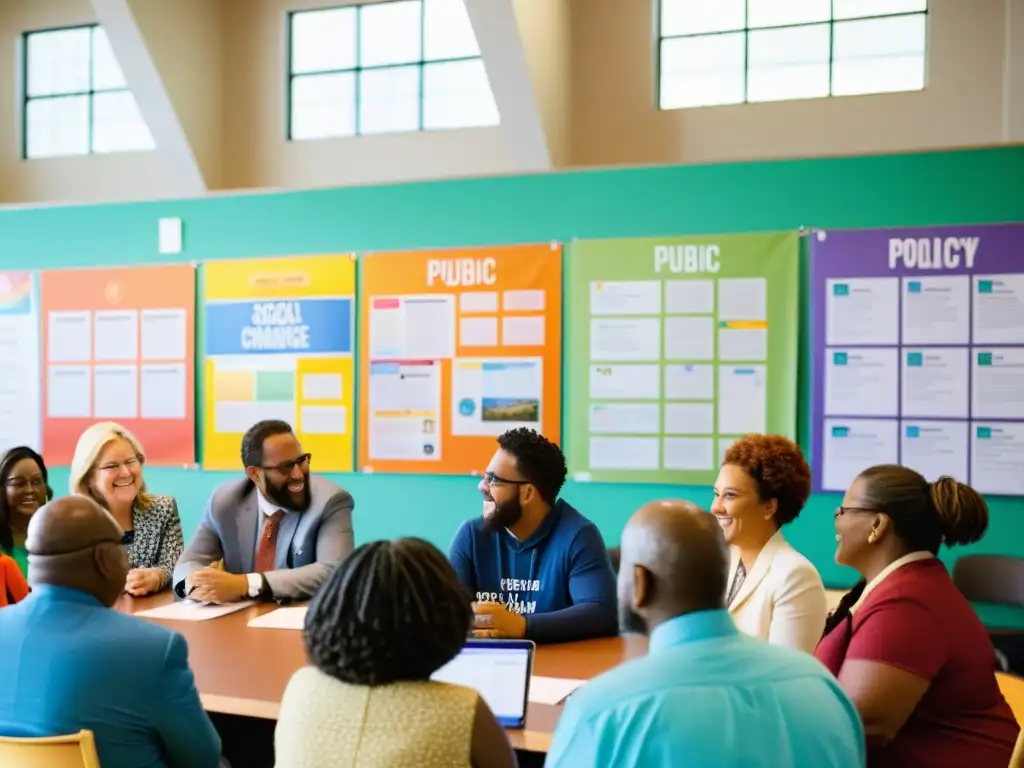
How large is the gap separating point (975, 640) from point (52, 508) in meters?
1.81

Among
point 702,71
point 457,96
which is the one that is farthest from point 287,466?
point 702,71

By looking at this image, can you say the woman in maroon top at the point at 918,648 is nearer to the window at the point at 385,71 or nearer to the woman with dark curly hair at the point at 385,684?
the woman with dark curly hair at the point at 385,684

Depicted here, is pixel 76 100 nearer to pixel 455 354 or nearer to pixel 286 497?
pixel 455 354

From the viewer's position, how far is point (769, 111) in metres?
4.45

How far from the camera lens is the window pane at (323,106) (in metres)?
5.18

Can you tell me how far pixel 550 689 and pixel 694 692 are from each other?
842 millimetres

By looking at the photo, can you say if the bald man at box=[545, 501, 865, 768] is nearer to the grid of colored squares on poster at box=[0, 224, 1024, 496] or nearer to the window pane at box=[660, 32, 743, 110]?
the grid of colored squares on poster at box=[0, 224, 1024, 496]

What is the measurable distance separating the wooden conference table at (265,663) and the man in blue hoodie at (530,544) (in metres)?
0.25

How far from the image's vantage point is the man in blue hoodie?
2.69m

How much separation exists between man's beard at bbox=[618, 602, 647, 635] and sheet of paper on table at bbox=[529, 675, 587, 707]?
1.74ft

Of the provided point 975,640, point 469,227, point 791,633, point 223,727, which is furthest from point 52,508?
point 469,227

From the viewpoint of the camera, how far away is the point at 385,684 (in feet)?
4.32

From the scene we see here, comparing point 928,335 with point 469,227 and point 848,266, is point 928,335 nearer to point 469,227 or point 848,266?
point 848,266

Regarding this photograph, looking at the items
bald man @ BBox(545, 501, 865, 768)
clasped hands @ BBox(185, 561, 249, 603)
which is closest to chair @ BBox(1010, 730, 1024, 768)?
bald man @ BBox(545, 501, 865, 768)
